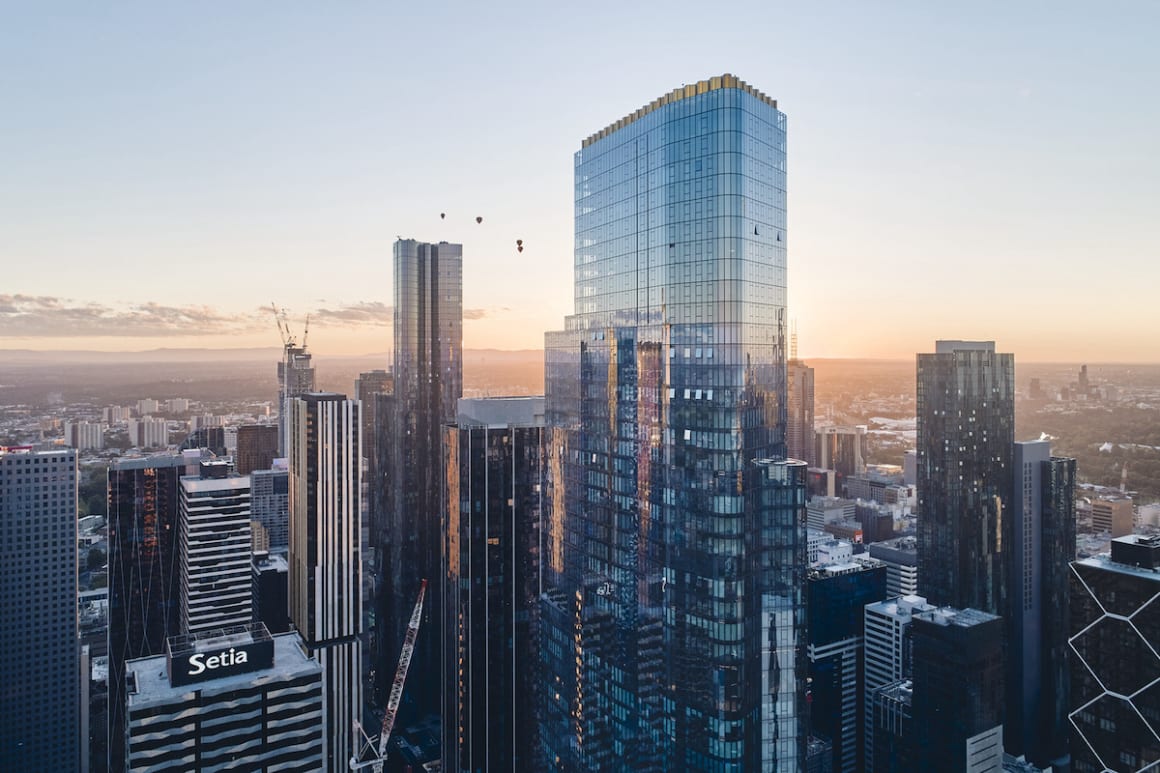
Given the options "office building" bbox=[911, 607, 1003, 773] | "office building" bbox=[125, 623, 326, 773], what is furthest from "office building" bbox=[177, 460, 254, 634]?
"office building" bbox=[911, 607, 1003, 773]

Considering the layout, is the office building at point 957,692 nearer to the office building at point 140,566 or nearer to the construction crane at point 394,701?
the construction crane at point 394,701

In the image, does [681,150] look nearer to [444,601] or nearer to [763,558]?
[763,558]

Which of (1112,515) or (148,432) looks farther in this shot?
(148,432)

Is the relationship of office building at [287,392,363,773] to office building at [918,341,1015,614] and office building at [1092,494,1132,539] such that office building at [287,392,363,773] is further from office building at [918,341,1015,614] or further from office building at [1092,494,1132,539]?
office building at [1092,494,1132,539]

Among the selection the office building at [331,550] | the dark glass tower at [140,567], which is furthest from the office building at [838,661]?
the dark glass tower at [140,567]

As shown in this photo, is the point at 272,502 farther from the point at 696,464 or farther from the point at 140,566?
the point at 696,464

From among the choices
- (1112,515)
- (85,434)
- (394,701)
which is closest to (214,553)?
(394,701)
